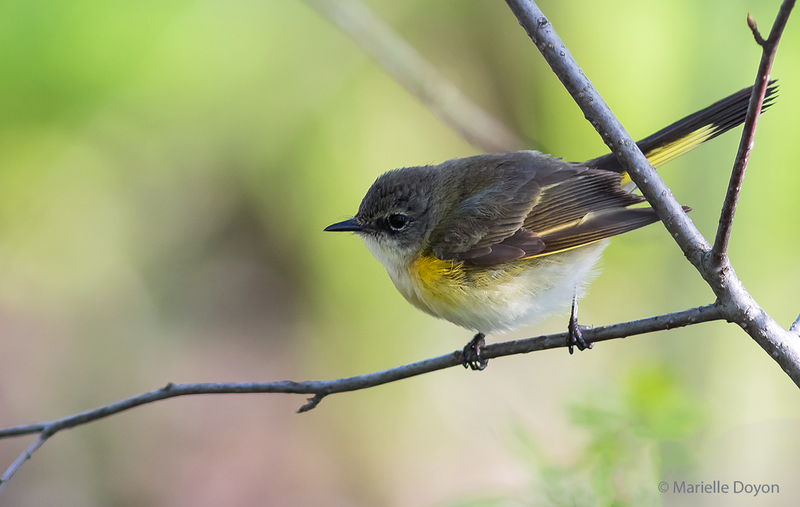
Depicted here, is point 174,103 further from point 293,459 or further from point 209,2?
point 293,459

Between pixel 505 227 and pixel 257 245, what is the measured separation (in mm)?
2437

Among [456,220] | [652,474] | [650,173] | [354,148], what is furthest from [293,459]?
[650,173]

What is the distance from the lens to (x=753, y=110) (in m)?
1.17

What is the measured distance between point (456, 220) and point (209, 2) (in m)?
2.44

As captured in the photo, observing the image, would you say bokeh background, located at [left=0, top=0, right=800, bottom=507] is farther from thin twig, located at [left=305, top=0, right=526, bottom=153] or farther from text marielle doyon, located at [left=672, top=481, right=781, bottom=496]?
thin twig, located at [left=305, top=0, right=526, bottom=153]

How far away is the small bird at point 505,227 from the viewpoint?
2.21 metres

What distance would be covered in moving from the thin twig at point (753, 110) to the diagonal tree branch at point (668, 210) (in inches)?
3.9

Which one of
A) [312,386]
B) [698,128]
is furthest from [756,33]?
[312,386]

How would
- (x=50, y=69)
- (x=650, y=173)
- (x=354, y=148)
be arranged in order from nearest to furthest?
(x=650, y=173) → (x=50, y=69) → (x=354, y=148)

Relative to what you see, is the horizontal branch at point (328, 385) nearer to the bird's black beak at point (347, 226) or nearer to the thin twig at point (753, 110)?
the thin twig at point (753, 110)

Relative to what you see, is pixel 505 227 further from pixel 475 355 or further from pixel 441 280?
pixel 475 355

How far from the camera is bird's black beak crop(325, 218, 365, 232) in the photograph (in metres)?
2.58

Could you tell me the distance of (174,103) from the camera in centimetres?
394

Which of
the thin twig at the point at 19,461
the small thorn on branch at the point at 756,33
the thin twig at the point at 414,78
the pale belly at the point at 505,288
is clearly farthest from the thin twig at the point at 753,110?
the thin twig at the point at 19,461
